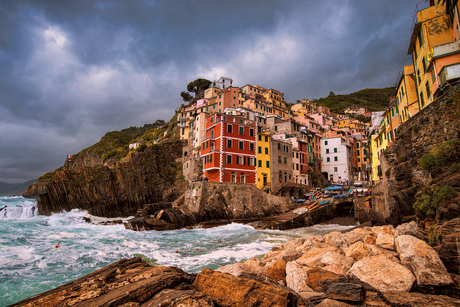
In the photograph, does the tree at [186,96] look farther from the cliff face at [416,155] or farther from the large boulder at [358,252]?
the large boulder at [358,252]

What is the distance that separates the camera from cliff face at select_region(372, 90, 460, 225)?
472 inches

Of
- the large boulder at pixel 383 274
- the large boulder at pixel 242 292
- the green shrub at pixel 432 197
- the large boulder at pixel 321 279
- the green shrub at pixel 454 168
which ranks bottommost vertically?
the large boulder at pixel 321 279

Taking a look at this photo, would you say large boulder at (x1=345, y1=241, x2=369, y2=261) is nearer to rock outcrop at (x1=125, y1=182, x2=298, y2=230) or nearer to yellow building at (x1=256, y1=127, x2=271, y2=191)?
rock outcrop at (x1=125, y1=182, x2=298, y2=230)

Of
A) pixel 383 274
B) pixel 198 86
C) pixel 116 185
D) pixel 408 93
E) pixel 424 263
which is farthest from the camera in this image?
pixel 198 86

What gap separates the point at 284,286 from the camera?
5.93 m

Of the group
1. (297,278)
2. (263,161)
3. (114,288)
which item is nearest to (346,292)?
(297,278)

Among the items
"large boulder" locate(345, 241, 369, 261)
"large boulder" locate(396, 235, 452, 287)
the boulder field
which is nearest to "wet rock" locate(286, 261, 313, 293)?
the boulder field

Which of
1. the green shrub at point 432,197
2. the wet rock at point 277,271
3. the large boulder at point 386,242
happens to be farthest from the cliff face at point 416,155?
the wet rock at point 277,271

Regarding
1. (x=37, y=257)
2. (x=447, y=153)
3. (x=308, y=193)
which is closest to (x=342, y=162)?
(x=308, y=193)

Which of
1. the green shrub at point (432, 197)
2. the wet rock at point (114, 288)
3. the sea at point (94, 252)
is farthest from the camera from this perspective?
the sea at point (94, 252)

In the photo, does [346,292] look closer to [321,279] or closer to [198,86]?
[321,279]

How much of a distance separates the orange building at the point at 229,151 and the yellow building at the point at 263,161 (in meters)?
1.07

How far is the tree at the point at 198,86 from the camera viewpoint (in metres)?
87.6

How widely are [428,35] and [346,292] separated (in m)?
22.5
